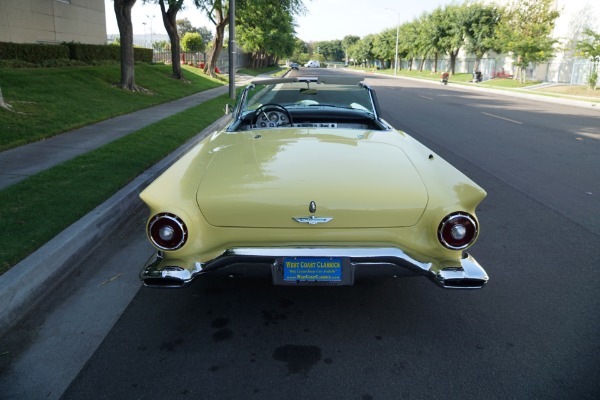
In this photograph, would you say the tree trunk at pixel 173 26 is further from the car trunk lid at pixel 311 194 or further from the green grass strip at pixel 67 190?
the car trunk lid at pixel 311 194

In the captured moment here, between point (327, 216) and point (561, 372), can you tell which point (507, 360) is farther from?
point (327, 216)

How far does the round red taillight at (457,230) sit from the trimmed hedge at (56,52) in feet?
59.3

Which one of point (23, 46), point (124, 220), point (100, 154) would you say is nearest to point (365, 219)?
point (124, 220)

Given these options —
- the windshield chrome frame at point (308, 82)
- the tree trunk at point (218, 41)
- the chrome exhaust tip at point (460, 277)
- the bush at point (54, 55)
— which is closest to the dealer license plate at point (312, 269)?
the chrome exhaust tip at point (460, 277)

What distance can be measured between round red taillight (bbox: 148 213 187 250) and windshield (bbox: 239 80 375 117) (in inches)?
88.9

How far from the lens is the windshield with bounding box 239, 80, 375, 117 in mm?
4895

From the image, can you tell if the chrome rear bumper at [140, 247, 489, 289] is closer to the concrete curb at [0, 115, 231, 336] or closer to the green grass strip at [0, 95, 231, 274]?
the concrete curb at [0, 115, 231, 336]

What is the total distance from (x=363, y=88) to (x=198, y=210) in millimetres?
2936

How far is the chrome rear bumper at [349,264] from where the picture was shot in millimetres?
2689

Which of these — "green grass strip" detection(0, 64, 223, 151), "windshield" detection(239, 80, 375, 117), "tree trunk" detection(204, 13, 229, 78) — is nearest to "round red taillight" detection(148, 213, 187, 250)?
"windshield" detection(239, 80, 375, 117)

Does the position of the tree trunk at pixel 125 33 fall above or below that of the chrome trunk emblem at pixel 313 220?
above

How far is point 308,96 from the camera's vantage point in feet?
17.2

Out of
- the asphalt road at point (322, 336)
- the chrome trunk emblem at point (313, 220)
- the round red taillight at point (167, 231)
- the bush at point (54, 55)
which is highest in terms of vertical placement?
the bush at point (54, 55)

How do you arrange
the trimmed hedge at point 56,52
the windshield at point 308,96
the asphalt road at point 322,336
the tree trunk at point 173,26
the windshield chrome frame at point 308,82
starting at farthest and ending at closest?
the tree trunk at point 173,26 < the trimmed hedge at point 56,52 < the windshield at point 308,96 < the windshield chrome frame at point 308,82 < the asphalt road at point 322,336
